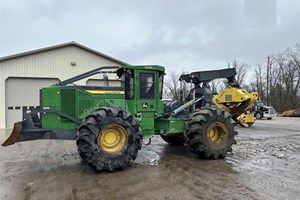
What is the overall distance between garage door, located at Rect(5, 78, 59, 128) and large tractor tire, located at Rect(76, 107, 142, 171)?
48.3 ft

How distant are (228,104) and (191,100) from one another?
359cm

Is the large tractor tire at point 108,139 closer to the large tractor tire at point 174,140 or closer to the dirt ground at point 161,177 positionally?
the dirt ground at point 161,177

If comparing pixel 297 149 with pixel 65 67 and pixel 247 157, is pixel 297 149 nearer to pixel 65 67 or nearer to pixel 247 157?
pixel 247 157

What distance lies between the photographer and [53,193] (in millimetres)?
5391

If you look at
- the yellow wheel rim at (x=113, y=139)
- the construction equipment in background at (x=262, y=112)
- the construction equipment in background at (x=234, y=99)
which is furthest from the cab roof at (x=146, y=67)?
the construction equipment in background at (x=262, y=112)

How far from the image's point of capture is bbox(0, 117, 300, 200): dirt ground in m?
5.26

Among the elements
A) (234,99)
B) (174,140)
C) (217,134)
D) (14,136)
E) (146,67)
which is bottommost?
(174,140)

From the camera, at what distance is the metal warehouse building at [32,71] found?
19.5 metres

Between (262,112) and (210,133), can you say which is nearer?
(210,133)

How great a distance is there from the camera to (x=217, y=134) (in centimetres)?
873

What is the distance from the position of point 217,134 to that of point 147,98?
7.65ft

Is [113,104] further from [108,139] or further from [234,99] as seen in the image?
[234,99]

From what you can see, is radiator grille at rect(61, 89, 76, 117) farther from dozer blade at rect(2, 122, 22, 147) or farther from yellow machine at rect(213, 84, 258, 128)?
yellow machine at rect(213, 84, 258, 128)

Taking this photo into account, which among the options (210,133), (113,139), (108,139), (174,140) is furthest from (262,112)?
(108,139)
